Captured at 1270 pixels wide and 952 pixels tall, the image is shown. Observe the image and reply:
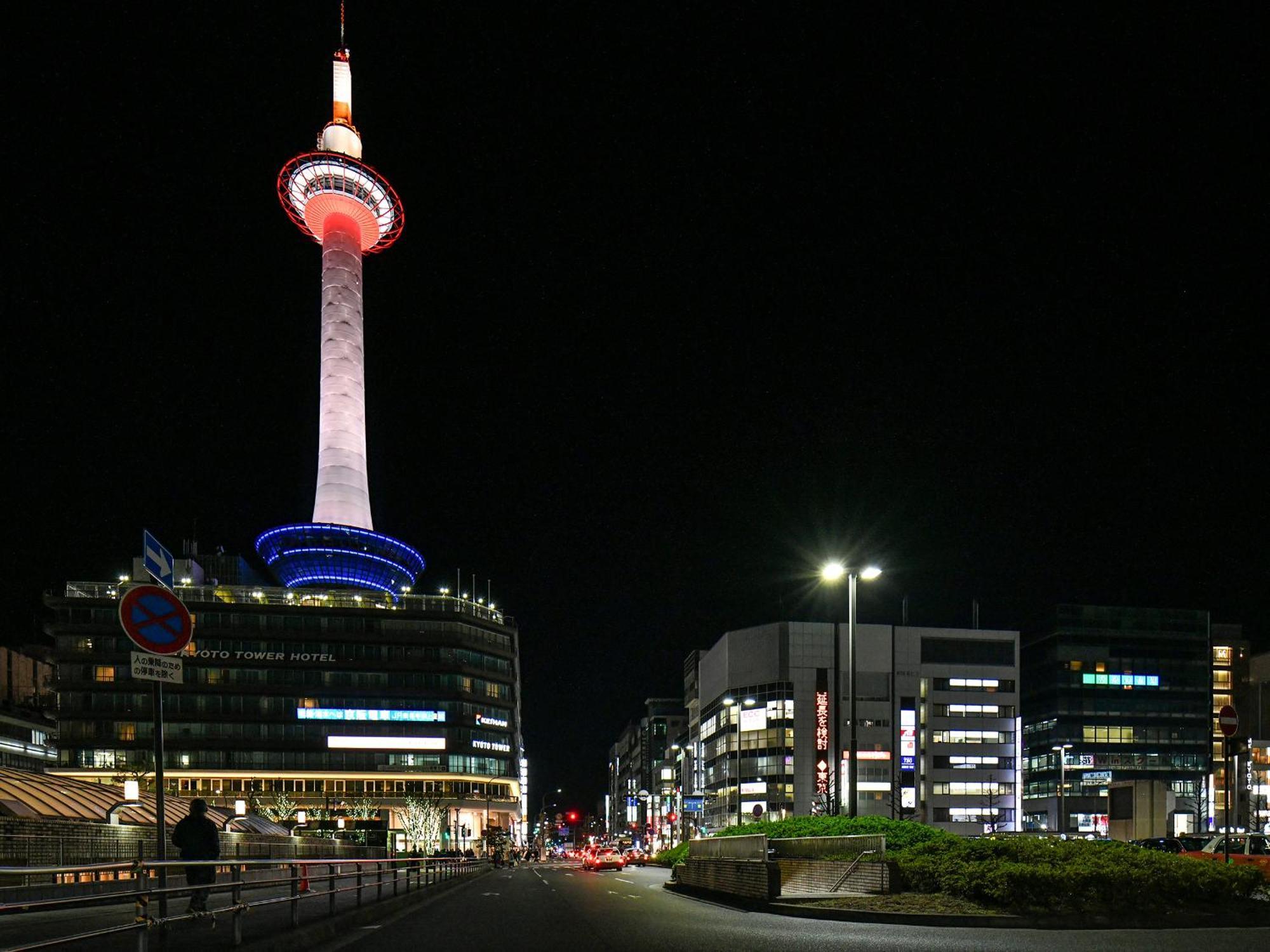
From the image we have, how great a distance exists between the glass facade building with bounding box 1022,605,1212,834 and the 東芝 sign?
417 ft

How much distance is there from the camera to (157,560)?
10.1m

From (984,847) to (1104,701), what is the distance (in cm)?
12019

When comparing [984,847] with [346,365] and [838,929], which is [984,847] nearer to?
[838,929]

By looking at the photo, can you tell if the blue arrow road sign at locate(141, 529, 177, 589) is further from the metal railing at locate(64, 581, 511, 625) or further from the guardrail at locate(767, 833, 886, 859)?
the metal railing at locate(64, 581, 511, 625)

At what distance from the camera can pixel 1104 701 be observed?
414 feet

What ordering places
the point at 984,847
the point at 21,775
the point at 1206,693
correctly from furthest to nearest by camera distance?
1. the point at 1206,693
2. the point at 21,775
3. the point at 984,847

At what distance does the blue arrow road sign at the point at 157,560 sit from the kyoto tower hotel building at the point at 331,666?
289 feet

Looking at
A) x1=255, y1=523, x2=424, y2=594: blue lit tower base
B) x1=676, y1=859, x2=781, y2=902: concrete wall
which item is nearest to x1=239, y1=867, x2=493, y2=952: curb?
x1=676, y1=859, x2=781, y2=902: concrete wall

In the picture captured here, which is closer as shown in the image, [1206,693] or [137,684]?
[137,684]

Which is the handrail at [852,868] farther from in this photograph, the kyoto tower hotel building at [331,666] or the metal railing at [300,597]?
the metal railing at [300,597]

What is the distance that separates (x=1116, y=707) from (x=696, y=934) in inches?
4985

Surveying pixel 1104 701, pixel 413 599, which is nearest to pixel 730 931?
pixel 413 599

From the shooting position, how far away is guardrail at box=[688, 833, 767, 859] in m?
21.7

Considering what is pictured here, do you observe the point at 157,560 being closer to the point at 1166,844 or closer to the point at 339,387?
the point at 1166,844
